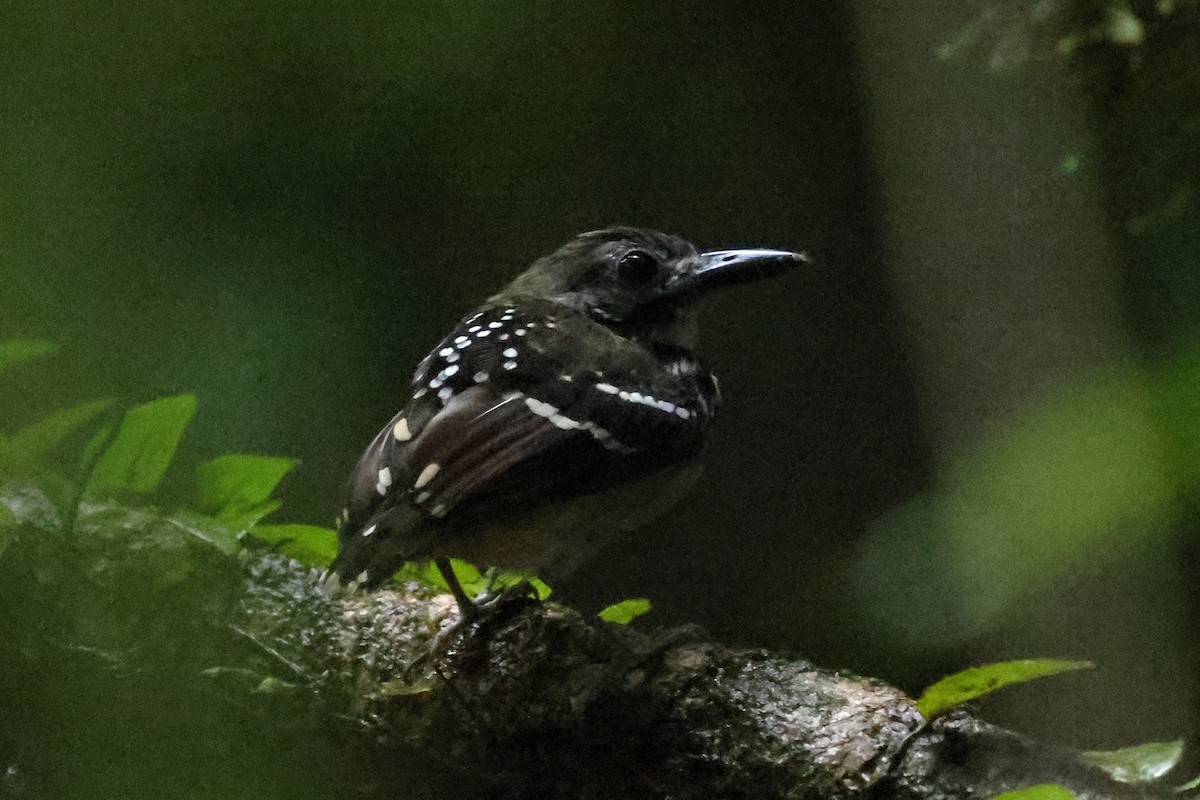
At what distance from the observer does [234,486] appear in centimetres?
150

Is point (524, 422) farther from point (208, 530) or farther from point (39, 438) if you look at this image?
point (39, 438)

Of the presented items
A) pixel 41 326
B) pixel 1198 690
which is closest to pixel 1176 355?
pixel 1198 690

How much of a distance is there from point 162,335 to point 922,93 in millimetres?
1159

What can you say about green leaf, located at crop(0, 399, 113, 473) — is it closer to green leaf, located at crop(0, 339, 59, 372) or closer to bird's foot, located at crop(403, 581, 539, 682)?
green leaf, located at crop(0, 339, 59, 372)

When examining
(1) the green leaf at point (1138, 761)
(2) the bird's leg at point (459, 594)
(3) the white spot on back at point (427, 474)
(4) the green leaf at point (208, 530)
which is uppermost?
(3) the white spot on back at point (427, 474)

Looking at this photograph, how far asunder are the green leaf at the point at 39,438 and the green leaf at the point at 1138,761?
44.4 inches

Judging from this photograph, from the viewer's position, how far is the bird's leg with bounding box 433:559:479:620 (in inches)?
55.4

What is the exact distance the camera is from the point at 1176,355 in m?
1.50

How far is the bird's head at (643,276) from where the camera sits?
5.78ft

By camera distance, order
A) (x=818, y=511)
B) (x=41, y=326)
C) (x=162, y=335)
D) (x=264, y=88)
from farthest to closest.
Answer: (x=818, y=511) → (x=264, y=88) → (x=162, y=335) → (x=41, y=326)

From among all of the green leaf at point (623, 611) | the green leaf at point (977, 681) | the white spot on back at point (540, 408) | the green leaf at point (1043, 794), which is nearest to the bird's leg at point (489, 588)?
the green leaf at point (623, 611)

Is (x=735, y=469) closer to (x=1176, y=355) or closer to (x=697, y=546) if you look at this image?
(x=697, y=546)

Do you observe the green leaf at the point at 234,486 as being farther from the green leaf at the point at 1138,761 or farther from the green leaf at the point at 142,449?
the green leaf at the point at 1138,761

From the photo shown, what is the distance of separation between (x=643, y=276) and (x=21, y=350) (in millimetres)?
950
